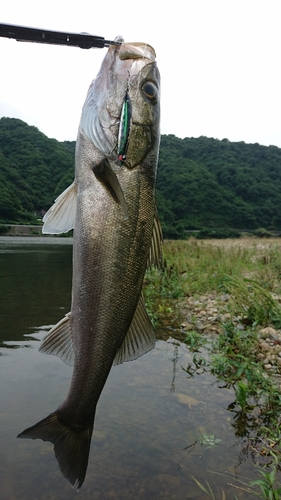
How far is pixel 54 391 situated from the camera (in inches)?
198

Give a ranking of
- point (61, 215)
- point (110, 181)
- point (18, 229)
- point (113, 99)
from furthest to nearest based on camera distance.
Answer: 1. point (18, 229)
2. point (61, 215)
3. point (113, 99)
4. point (110, 181)

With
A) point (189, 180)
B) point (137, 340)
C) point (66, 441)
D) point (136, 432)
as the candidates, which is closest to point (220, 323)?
point (136, 432)

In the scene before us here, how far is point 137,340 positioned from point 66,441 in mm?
798

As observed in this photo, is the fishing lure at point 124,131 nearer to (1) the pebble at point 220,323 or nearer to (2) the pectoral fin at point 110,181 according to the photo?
(2) the pectoral fin at point 110,181

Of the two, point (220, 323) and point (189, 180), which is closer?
point (220, 323)

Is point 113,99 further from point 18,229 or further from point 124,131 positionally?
point 18,229

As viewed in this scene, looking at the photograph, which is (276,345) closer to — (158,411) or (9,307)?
(158,411)

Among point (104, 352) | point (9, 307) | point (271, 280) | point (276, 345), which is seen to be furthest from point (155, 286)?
point (104, 352)

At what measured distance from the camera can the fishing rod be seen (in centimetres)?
239

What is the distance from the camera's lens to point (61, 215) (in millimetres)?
2469

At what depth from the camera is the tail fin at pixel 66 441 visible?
96.3 inches

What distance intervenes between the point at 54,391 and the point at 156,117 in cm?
394

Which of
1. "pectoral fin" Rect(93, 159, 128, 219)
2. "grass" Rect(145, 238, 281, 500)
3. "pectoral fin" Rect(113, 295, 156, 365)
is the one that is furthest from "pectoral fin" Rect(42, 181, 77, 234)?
"grass" Rect(145, 238, 281, 500)

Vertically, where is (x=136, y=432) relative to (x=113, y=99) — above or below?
below
